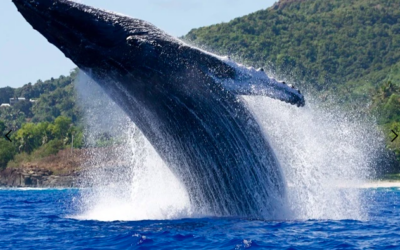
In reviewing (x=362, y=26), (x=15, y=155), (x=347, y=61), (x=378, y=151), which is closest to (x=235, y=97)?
(x=378, y=151)

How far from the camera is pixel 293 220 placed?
440 inches

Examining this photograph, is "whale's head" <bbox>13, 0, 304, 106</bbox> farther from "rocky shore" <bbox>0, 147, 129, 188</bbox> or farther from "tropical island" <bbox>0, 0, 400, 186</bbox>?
"rocky shore" <bbox>0, 147, 129, 188</bbox>

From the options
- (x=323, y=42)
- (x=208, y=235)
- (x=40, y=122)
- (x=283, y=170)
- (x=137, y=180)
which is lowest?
(x=208, y=235)

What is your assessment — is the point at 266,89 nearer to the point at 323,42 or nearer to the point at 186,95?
the point at 186,95

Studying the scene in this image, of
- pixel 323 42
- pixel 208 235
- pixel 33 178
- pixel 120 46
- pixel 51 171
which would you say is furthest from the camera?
pixel 323 42

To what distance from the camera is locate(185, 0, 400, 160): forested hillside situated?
11188 cm

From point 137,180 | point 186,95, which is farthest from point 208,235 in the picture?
point 137,180

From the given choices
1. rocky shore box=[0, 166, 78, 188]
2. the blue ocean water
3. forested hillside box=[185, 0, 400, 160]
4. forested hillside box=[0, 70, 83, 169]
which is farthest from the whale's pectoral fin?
forested hillside box=[185, 0, 400, 160]

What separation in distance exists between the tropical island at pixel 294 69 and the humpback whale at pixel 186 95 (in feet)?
152

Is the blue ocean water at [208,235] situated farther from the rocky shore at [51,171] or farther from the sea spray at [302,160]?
the rocky shore at [51,171]

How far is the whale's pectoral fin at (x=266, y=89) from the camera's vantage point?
1005 centimetres

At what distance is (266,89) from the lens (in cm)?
1013

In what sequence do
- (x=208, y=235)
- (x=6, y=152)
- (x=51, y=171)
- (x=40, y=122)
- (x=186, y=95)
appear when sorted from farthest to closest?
(x=40, y=122), (x=6, y=152), (x=51, y=171), (x=186, y=95), (x=208, y=235)

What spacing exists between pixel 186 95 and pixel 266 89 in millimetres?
1217
